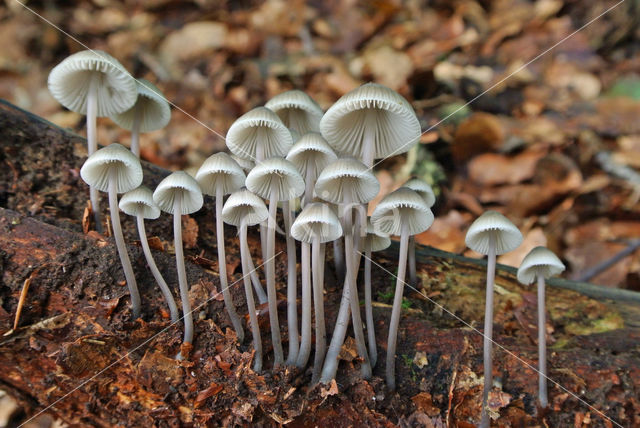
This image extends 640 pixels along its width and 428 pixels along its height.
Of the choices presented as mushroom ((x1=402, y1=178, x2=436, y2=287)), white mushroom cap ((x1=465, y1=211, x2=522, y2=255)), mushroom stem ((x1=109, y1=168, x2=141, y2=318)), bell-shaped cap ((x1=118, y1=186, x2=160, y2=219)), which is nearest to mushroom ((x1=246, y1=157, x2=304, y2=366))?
bell-shaped cap ((x1=118, y1=186, x2=160, y2=219))

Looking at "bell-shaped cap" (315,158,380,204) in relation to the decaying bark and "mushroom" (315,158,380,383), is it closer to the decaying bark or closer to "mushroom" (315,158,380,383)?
"mushroom" (315,158,380,383)

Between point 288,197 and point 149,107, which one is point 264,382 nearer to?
point 288,197

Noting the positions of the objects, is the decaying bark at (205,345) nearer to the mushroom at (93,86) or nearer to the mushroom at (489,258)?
the mushroom at (489,258)

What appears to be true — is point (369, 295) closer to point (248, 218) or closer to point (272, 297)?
point (272, 297)

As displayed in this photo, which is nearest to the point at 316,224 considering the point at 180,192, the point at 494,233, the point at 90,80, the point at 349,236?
the point at 349,236

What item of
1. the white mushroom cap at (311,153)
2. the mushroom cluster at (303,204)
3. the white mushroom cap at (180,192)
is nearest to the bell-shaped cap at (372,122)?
the mushroom cluster at (303,204)

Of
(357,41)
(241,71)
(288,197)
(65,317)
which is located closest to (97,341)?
(65,317)
